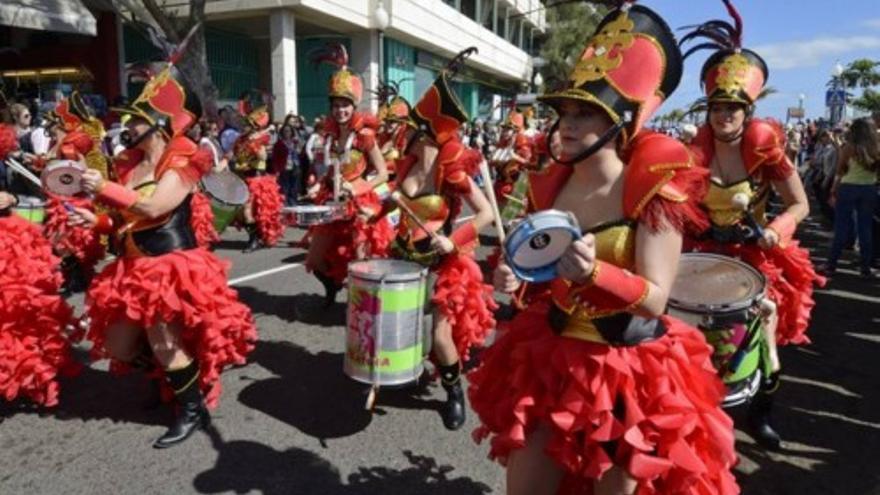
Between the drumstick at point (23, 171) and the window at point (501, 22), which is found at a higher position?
the window at point (501, 22)

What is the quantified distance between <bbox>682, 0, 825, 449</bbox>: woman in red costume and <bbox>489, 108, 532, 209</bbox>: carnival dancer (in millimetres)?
5195

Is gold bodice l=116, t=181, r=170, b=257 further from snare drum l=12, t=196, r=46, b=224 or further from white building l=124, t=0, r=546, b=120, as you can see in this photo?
white building l=124, t=0, r=546, b=120

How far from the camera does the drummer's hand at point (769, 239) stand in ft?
12.1

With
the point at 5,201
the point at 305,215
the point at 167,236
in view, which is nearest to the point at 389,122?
the point at 305,215

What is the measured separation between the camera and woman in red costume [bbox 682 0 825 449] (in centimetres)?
381

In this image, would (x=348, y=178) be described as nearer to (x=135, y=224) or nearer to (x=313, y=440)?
(x=135, y=224)

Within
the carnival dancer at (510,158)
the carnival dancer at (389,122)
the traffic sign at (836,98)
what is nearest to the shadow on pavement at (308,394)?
the carnival dancer at (389,122)

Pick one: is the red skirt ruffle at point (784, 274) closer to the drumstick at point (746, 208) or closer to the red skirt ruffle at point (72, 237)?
the drumstick at point (746, 208)

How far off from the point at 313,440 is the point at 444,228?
62.3 inches

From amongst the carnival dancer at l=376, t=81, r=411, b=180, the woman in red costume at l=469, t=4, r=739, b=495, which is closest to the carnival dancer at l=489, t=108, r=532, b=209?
the carnival dancer at l=376, t=81, r=411, b=180

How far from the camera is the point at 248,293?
23.4 ft

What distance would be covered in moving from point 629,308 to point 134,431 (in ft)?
10.3

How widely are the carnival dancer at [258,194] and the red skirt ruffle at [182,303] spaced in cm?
487

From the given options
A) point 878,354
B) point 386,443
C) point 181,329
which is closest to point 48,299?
point 181,329
